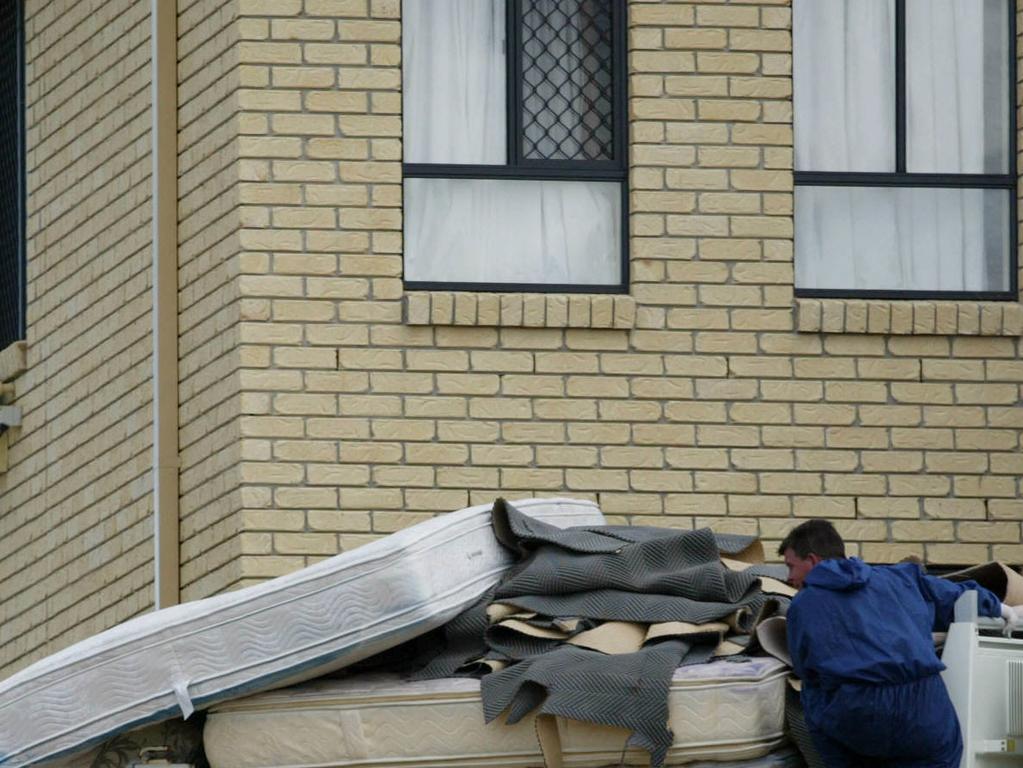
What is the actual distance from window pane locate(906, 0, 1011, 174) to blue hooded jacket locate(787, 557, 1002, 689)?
3.94m

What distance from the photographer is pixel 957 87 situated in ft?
38.9

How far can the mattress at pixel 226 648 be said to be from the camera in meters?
8.14

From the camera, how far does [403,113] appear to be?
1146 centimetres

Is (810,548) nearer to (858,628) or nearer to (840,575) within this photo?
(840,575)

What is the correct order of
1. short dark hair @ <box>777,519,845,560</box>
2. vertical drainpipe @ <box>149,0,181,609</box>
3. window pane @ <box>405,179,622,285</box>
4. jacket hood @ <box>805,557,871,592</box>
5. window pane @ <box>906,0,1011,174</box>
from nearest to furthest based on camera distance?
jacket hood @ <box>805,557,871,592</box> < short dark hair @ <box>777,519,845,560</box> < window pane @ <box>405,179,622,285</box> < vertical drainpipe @ <box>149,0,181,609</box> < window pane @ <box>906,0,1011,174</box>

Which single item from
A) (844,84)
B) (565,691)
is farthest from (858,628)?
(844,84)

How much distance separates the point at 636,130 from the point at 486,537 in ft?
10.7

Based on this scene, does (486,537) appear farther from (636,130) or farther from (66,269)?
(66,269)

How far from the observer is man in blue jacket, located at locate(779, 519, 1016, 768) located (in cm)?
790

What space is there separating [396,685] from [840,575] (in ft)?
4.64

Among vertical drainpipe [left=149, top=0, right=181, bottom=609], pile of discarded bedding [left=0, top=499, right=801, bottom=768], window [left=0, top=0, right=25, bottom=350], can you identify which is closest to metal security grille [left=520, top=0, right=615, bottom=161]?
vertical drainpipe [left=149, top=0, right=181, bottom=609]

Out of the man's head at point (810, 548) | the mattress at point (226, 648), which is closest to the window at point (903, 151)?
the man's head at point (810, 548)

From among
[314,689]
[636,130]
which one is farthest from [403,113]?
[314,689]

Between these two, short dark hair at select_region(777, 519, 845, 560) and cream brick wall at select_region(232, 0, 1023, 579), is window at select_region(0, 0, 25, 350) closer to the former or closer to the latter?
cream brick wall at select_region(232, 0, 1023, 579)
